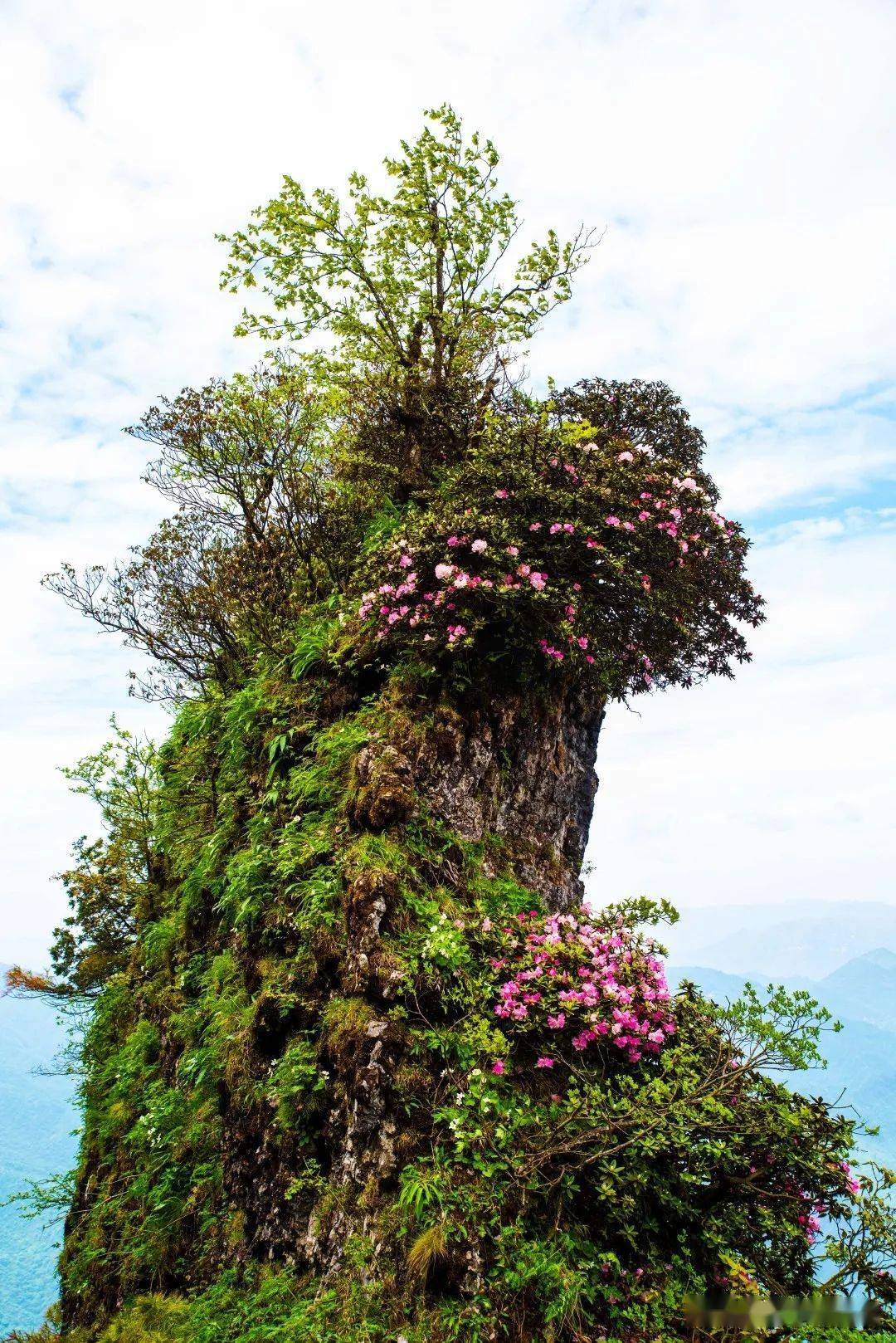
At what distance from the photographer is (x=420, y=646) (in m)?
7.80

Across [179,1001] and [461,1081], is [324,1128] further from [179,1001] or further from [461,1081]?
[179,1001]

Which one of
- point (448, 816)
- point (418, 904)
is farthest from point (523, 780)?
point (418, 904)

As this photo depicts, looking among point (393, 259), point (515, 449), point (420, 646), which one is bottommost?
point (420, 646)

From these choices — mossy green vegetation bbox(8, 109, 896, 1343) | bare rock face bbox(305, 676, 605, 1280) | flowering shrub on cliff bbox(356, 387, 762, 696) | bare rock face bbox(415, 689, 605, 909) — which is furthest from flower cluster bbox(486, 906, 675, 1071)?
flowering shrub on cliff bbox(356, 387, 762, 696)

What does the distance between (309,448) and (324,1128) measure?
9.57m

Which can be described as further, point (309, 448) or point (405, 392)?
point (309, 448)

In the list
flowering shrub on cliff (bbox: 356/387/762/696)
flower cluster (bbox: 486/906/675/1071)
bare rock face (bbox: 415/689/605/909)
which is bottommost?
flower cluster (bbox: 486/906/675/1071)

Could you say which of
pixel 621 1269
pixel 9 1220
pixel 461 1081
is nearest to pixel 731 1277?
pixel 621 1269

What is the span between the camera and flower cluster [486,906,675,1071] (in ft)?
18.3

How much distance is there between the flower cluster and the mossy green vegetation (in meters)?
0.03

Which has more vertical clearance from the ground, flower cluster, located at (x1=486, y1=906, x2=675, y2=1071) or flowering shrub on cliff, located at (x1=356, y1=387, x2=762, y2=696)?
flowering shrub on cliff, located at (x1=356, y1=387, x2=762, y2=696)

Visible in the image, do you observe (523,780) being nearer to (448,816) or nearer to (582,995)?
(448,816)

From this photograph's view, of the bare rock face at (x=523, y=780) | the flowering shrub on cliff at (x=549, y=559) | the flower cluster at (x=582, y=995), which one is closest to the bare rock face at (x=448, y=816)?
the bare rock face at (x=523, y=780)

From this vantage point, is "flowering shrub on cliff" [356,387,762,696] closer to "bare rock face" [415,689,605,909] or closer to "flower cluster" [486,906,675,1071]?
"bare rock face" [415,689,605,909]
